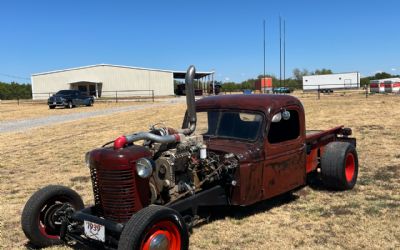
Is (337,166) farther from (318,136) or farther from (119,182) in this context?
(119,182)

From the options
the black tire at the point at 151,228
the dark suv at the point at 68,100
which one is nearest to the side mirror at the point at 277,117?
the black tire at the point at 151,228

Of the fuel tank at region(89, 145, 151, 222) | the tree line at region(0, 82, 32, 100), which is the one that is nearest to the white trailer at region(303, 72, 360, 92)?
the tree line at region(0, 82, 32, 100)

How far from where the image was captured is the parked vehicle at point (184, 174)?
13.8ft

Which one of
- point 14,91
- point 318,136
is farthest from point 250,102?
point 14,91

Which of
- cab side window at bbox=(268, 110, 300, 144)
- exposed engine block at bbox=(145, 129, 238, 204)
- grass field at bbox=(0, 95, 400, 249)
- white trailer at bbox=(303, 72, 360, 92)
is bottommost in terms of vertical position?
grass field at bbox=(0, 95, 400, 249)

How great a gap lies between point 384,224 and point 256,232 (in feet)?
5.13

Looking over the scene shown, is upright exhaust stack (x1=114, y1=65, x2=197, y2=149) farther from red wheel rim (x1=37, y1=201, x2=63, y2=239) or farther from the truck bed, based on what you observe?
the truck bed

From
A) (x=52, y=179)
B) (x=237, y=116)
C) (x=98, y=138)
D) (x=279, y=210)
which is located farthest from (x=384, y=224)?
(x=98, y=138)

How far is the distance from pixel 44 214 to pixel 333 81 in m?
68.5

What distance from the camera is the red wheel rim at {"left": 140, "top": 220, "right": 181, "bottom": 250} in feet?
13.1

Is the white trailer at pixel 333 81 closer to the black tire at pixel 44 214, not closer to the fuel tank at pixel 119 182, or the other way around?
the black tire at pixel 44 214

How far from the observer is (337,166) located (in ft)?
21.9

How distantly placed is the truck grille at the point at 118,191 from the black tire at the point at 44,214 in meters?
0.91

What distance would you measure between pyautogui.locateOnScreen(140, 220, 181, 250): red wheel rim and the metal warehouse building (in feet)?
177
